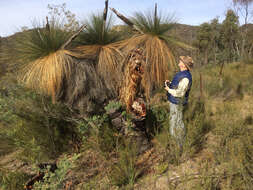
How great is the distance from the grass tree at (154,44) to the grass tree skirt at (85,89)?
631 millimetres

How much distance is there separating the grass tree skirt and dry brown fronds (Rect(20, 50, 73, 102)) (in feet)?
0.52

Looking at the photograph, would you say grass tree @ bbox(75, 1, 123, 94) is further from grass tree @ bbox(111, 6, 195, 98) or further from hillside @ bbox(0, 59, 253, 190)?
hillside @ bbox(0, 59, 253, 190)

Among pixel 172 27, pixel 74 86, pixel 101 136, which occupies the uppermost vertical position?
pixel 172 27

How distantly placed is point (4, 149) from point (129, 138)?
2425mm

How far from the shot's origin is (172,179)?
2.16 m

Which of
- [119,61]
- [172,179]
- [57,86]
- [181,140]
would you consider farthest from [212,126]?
[57,86]

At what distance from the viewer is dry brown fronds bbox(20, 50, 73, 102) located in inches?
82.4

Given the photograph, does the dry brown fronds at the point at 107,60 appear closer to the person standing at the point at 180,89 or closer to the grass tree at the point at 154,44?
the grass tree at the point at 154,44

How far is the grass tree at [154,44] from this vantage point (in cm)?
242

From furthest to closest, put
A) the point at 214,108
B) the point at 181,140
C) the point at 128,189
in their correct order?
1. the point at 214,108
2. the point at 181,140
3. the point at 128,189

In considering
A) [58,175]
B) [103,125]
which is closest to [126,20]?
[103,125]

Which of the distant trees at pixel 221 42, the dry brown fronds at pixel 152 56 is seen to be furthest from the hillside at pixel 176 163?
the distant trees at pixel 221 42

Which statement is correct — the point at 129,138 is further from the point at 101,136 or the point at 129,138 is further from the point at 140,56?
the point at 140,56

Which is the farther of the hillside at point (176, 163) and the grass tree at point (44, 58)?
the grass tree at point (44, 58)
